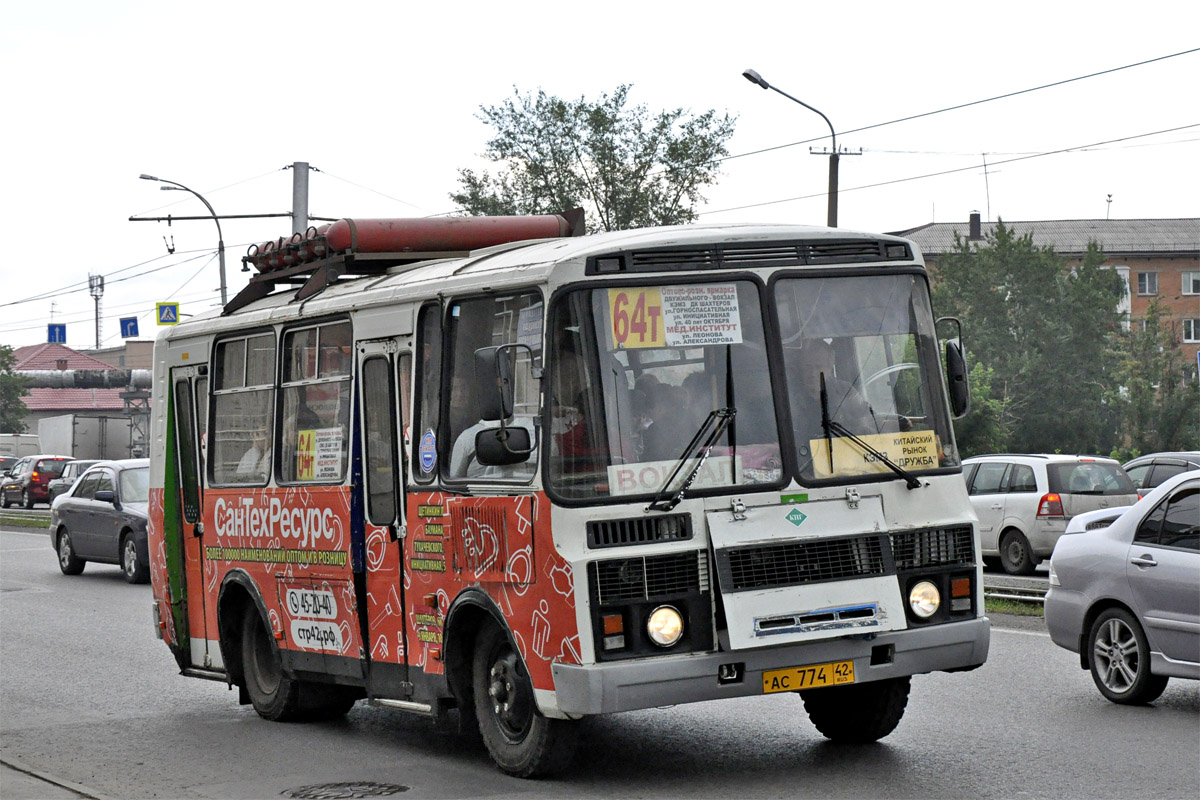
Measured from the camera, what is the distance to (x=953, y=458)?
820cm

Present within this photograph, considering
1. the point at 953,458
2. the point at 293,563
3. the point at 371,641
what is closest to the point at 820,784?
the point at 953,458

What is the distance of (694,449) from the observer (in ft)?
24.9

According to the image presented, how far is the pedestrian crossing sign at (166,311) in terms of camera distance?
43.0 metres

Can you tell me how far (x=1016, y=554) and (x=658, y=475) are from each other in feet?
48.4

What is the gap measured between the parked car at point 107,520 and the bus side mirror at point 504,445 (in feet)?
50.0

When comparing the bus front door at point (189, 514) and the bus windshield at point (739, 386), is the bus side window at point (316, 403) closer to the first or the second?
the bus front door at point (189, 514)

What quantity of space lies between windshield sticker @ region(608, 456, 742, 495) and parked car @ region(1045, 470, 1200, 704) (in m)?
3.35

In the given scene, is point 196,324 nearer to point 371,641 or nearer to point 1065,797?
point 371,641

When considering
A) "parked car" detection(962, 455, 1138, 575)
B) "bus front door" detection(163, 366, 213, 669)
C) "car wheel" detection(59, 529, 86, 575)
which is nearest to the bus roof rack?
"bus front door" detection(163, 366, 213, 669)

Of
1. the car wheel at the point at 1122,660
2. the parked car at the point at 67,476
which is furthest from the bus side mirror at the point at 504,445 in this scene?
the parked car at the point at 67,476

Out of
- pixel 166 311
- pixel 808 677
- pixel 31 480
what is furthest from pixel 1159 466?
pixel 31 480

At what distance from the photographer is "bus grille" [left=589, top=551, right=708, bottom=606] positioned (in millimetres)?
7371

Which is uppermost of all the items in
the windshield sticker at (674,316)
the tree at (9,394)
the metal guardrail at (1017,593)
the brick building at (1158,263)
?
the brick building at (1158,263)

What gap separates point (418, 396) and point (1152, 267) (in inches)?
3823
